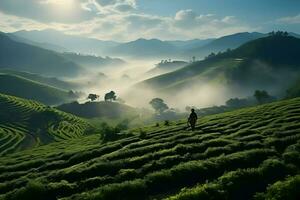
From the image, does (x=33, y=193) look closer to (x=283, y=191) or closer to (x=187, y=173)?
(x=187, y=173)

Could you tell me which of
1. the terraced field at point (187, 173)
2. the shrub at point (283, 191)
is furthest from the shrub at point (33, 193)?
the shrub at point (283, 191)

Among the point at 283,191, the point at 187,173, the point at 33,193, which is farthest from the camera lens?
the point at 187,173

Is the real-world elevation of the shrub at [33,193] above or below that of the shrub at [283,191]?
above

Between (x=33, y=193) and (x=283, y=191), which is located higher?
(x=33, y=193)

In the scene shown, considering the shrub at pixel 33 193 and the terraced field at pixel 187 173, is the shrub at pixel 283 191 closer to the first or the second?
the terraced field at pixel 187 173

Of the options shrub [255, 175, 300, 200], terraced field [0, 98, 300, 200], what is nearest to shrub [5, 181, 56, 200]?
terraced field [0, 98, 300, 200]

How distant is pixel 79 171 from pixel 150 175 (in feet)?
27.1

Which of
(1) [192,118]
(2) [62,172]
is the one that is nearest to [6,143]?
(1) [192,118]

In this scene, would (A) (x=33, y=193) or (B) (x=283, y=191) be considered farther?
(A) (x=33, y=193)

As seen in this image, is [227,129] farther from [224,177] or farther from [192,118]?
[224,177]

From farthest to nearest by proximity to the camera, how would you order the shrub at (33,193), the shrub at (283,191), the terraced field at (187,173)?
the shrub at (33,193) < the terraced field at (187,173) < the shrub at (283,191)

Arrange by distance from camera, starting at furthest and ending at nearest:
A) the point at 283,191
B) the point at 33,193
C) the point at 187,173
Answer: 1. the point at 187,173
2. the point at 33,193
3. the point at 283,191

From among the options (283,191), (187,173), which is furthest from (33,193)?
(283,191)

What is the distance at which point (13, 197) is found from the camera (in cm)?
3147
